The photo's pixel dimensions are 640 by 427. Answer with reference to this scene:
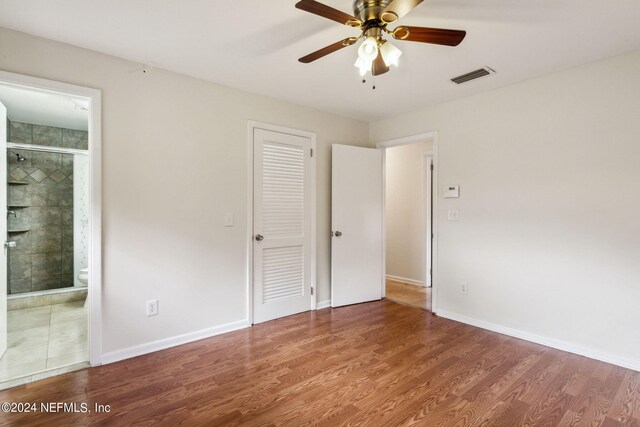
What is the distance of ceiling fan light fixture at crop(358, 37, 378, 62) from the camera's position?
1.72 meters

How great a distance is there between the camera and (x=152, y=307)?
2662 mm

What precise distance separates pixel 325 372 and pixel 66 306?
3635 millimetres

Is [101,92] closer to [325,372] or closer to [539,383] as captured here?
[325,372]

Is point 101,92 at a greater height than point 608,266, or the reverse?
point 101,92

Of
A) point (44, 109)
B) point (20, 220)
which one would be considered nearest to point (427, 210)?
point (44, 109)

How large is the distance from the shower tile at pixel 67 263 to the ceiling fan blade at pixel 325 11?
475 centimetres

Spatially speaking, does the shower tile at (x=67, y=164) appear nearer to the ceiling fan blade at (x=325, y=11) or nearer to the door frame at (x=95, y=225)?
the door frame at (x=95, y=225)

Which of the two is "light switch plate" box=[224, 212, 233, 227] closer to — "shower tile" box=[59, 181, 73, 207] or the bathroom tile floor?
the bathroom tile floor

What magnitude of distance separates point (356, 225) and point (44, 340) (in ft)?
Result: 11.0

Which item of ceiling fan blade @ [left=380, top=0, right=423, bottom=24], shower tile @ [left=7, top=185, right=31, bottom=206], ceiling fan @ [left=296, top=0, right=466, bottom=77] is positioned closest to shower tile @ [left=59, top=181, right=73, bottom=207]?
shower tile @ [left=7, top=185, right=31, bottom=206]

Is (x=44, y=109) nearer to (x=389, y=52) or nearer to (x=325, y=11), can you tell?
(x=325, y=11)

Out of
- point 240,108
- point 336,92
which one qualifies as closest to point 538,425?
point 336,92

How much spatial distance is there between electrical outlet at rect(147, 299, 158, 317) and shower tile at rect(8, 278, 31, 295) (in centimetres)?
273

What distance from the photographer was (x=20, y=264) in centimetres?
403
